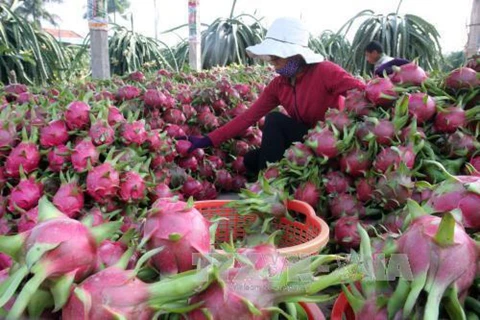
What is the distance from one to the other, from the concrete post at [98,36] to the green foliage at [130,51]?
16.6 feet

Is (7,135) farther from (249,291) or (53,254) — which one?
(249,291)

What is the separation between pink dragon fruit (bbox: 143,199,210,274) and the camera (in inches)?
32.5

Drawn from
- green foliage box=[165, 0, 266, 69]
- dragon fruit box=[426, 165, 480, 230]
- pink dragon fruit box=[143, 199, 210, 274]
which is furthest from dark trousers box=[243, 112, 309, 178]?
green foliage box=[165, 0, 266, 69]

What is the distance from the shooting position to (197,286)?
69 cm

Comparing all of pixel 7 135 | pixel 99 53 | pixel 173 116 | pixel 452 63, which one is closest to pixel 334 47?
pixel 99 53

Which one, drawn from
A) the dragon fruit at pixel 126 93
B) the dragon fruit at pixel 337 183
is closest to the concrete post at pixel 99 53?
the dragon fruit at pixel 126 93

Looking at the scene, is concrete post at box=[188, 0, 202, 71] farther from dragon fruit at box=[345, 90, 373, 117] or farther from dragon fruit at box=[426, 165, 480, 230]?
dragon fruit at box=[426, 165, 480, 230]

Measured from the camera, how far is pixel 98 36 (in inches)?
144

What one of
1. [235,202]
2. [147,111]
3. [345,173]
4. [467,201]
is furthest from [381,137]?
[147,111]

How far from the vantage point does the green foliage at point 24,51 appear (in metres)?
5.81

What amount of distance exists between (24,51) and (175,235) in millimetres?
5971

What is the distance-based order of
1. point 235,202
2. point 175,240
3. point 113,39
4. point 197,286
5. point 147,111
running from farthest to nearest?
1. point 113,39
2. point 147,111
3. point 235,202
4. point 175,240
5. point 197,286

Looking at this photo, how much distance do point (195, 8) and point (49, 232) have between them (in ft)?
16.9

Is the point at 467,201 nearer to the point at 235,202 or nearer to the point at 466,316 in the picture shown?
the point at 466,316
